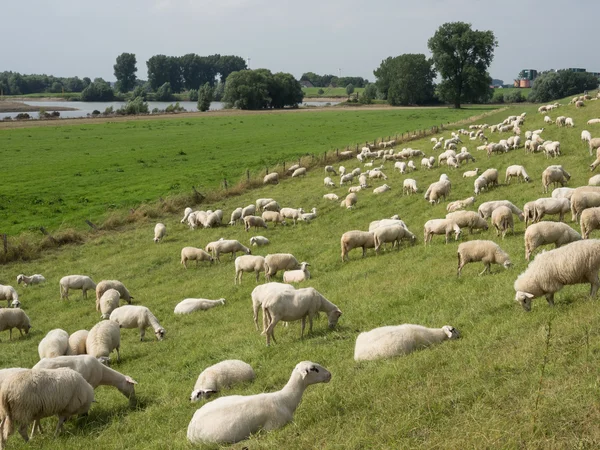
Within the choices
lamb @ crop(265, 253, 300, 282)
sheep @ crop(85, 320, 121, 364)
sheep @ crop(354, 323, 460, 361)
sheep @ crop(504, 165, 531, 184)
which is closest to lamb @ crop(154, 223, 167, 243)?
lamb @ crop(265, 253, 300, 282)

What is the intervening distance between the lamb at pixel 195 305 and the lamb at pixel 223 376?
738cm

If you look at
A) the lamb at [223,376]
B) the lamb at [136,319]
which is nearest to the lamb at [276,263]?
the lamb at [136,319]

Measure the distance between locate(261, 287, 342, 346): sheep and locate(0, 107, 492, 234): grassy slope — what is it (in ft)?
78.7

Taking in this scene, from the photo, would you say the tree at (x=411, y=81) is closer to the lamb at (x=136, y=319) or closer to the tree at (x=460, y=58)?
the tree at (x=460, y=58)

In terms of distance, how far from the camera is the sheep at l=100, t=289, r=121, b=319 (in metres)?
18.2

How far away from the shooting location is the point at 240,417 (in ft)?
25.7

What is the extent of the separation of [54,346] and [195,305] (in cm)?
517

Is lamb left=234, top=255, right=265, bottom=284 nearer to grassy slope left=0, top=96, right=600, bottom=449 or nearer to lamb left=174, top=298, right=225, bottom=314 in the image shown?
grassy slope left=0, top=96, right=600, bottom=449

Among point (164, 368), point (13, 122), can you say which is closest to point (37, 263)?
point (164, 368)

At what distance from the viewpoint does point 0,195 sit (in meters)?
40.2

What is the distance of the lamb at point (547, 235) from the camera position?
14344 mm

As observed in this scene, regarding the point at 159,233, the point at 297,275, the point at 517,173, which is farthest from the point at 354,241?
the point at 159,233

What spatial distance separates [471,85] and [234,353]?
10934 centimetres

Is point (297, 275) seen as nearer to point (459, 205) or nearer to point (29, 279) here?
point (459, 205)
